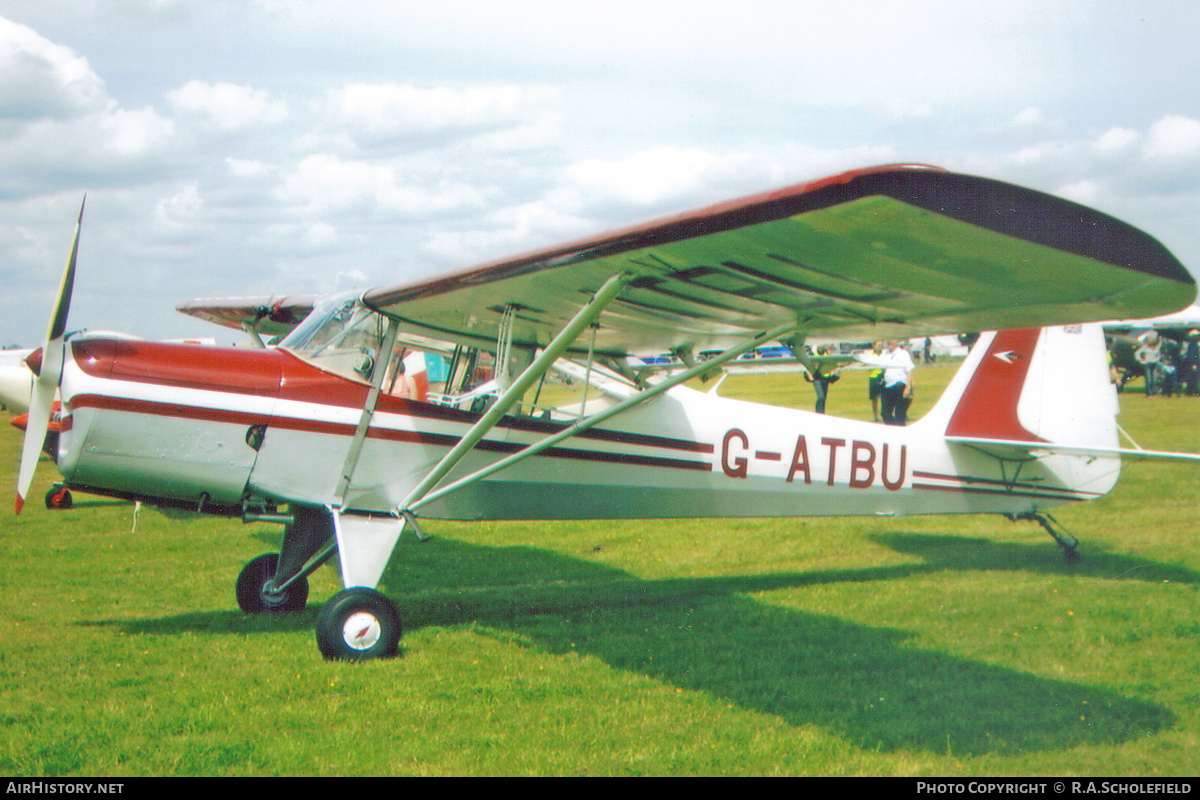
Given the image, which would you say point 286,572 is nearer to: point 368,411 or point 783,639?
point 368,411

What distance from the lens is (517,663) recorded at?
4824 millimetres

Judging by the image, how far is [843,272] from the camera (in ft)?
12.1

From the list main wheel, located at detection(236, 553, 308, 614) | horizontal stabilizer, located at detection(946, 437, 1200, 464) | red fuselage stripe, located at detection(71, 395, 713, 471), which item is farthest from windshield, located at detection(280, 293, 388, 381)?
horizontal stabilizer, located at detection(946, 437, 1200, 464)

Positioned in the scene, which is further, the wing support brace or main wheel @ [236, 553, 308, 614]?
main wheel @ [236, 553, 308, 614]

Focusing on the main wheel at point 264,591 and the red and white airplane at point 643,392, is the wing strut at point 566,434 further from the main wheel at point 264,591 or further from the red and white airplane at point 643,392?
the main wheel at point 264,591

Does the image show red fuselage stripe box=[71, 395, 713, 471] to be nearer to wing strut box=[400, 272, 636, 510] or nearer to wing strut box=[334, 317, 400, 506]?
wing strut box=[334, 317, 400, 506]

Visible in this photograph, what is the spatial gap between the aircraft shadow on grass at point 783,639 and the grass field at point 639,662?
22 millimetres

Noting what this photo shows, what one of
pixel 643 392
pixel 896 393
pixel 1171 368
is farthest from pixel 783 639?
pixel 1171 368

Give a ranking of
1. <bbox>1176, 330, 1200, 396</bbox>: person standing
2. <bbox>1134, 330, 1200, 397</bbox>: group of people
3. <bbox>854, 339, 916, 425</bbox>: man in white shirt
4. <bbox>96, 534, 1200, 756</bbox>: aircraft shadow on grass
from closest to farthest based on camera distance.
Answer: <bbox>96, 534, 1200, 756</bbox>: aircraft shadow on grass
<bbox>854, 339, 916, 425</bbox>: man in white shirt
<bbox>1134, 330, 1200, 397</bbox>: group of people
<bbox>1176, 330, 1200, 396</bbox>: person standing

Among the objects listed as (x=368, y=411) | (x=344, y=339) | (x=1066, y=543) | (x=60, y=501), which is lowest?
(x=60, y=501)

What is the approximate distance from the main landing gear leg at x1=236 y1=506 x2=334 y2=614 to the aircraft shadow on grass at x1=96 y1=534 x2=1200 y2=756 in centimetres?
16

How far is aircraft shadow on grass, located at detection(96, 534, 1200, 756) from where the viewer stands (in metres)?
3.89

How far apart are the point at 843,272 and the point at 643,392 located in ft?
5.60

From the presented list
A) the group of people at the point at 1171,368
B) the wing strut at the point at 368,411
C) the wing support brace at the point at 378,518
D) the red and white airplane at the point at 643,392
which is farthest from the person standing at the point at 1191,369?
the wing strut at the point at 368,411
